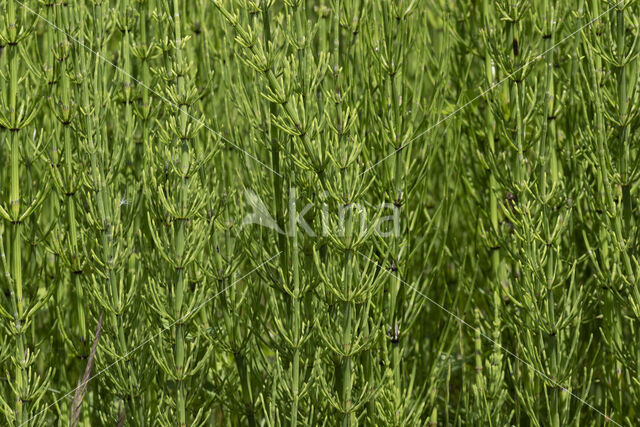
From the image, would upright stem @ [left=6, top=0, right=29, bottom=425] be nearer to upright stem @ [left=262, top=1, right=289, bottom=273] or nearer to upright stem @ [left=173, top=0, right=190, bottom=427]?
upright stem @ [left=173, top=0, right=190, bottom=427]

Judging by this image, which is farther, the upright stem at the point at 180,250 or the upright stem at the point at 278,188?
the upright stem at the point at 278,188

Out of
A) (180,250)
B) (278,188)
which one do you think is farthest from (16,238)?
(278,188)

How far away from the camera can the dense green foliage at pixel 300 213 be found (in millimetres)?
2225

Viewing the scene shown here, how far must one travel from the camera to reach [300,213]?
231 cm

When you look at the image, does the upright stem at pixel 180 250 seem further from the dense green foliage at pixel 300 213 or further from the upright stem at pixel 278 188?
the upright stem at pixel 278 188

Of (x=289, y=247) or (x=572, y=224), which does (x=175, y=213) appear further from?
(x=572, y=224)

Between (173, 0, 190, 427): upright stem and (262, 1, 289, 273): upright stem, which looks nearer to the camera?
(173, 0, 190, 427): upright stem

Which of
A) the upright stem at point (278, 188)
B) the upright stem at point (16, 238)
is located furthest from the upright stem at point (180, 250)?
the upright stem at point (16, 238)

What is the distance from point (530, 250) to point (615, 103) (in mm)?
523

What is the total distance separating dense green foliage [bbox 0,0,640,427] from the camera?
7.30 feet

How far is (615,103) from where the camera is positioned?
2.34m

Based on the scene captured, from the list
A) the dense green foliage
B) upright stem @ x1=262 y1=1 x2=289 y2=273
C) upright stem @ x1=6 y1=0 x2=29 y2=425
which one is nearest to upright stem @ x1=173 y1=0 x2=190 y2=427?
the dense green foliage

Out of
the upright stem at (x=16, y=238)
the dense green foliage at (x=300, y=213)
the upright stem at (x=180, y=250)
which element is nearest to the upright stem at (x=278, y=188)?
the dense green foliage at (x=300, y=213)

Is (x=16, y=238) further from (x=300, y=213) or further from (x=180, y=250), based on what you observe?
(x=300, y=213)
